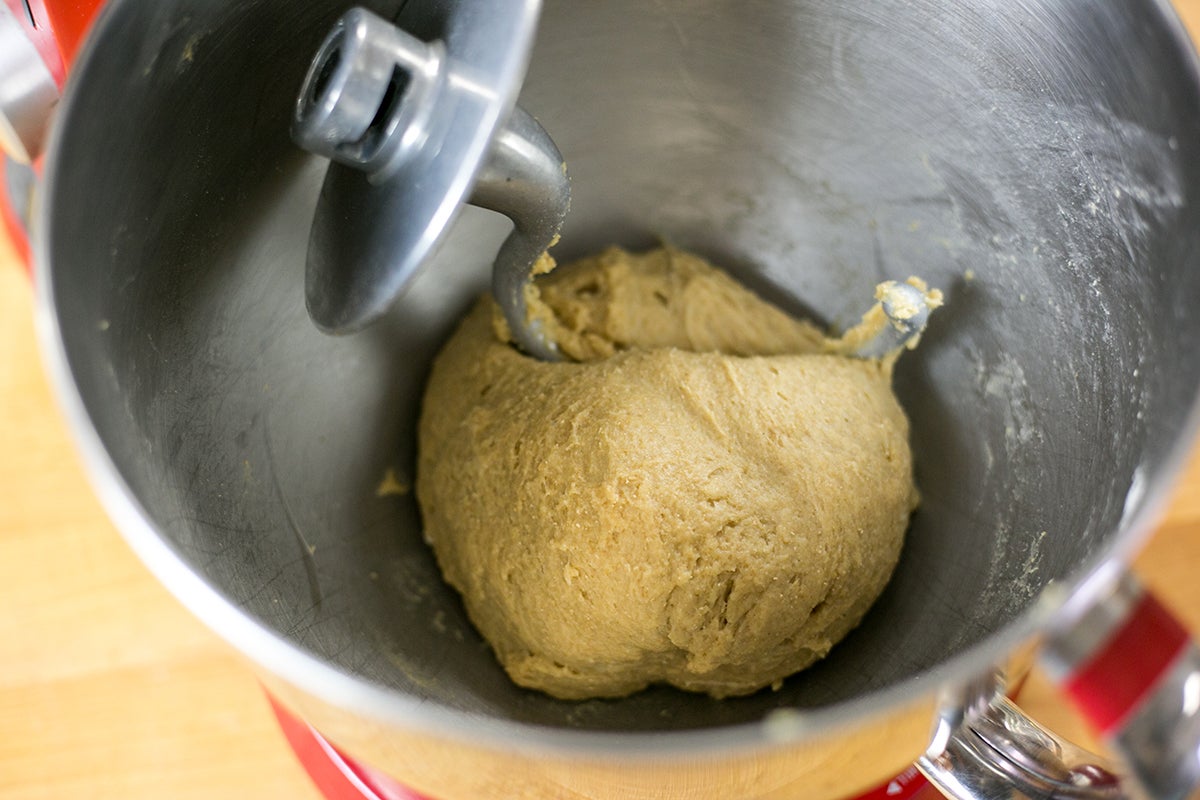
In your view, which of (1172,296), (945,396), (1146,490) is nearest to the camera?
(1146,490)

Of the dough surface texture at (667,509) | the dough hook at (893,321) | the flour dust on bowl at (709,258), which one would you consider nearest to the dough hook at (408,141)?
the flour dust on bowl at (709,258)

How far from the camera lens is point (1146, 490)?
517 millimetres

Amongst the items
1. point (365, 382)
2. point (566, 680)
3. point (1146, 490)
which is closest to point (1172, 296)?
point (1146, 490)

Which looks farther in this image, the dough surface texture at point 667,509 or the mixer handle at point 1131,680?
the dough surface texture at point 667,509

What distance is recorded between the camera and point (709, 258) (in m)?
1.02

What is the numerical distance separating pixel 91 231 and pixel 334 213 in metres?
0.17

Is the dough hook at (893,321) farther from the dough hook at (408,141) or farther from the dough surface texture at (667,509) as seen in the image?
the dough hook at (408,141)

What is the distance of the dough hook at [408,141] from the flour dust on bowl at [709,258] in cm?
4

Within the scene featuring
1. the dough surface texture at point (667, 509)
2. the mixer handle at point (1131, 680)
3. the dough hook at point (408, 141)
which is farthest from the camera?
the dough surface texture at point (667, 509)

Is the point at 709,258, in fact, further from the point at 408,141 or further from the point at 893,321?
the point at 408,141

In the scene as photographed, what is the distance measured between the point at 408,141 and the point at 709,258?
46 centimetres

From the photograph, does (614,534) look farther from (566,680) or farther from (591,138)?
(591,138)

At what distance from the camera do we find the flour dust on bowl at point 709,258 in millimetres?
515

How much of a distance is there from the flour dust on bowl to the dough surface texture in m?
0.05
